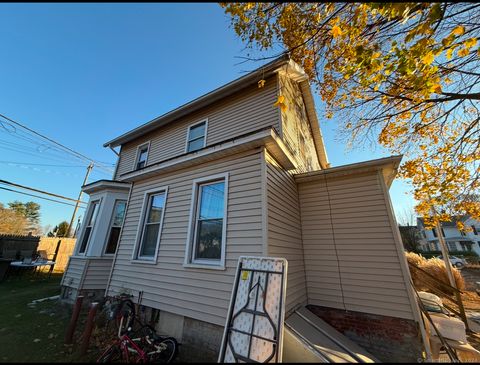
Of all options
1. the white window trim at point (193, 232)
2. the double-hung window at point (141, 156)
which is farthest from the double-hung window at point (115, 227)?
the white window trim at point (193, 232)

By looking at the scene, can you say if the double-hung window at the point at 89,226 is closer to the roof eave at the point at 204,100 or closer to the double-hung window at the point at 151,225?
the double-hung window at the point at 151,225

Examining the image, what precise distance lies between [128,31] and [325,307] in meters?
7.82

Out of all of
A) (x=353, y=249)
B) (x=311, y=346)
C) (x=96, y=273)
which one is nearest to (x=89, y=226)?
(x=96, y=273)

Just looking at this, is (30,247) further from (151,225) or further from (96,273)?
(151,225)

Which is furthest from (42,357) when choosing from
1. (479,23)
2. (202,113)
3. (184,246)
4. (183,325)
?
(479,23)

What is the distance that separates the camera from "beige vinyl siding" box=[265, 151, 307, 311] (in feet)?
13.1

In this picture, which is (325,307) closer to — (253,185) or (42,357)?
(253,185)

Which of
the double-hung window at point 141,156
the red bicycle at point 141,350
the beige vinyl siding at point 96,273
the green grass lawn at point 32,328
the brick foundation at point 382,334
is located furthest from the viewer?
the double-hung window at point 141,156

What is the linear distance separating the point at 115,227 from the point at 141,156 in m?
A: 3.43

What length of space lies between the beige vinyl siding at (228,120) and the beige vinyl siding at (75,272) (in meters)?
4.51

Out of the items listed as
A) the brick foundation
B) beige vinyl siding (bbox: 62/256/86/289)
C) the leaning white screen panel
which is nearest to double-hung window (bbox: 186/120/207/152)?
the leaning white screen panel

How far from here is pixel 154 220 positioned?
584 cm

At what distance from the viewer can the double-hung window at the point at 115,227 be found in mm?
7266

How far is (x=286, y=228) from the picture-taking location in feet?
15.2
